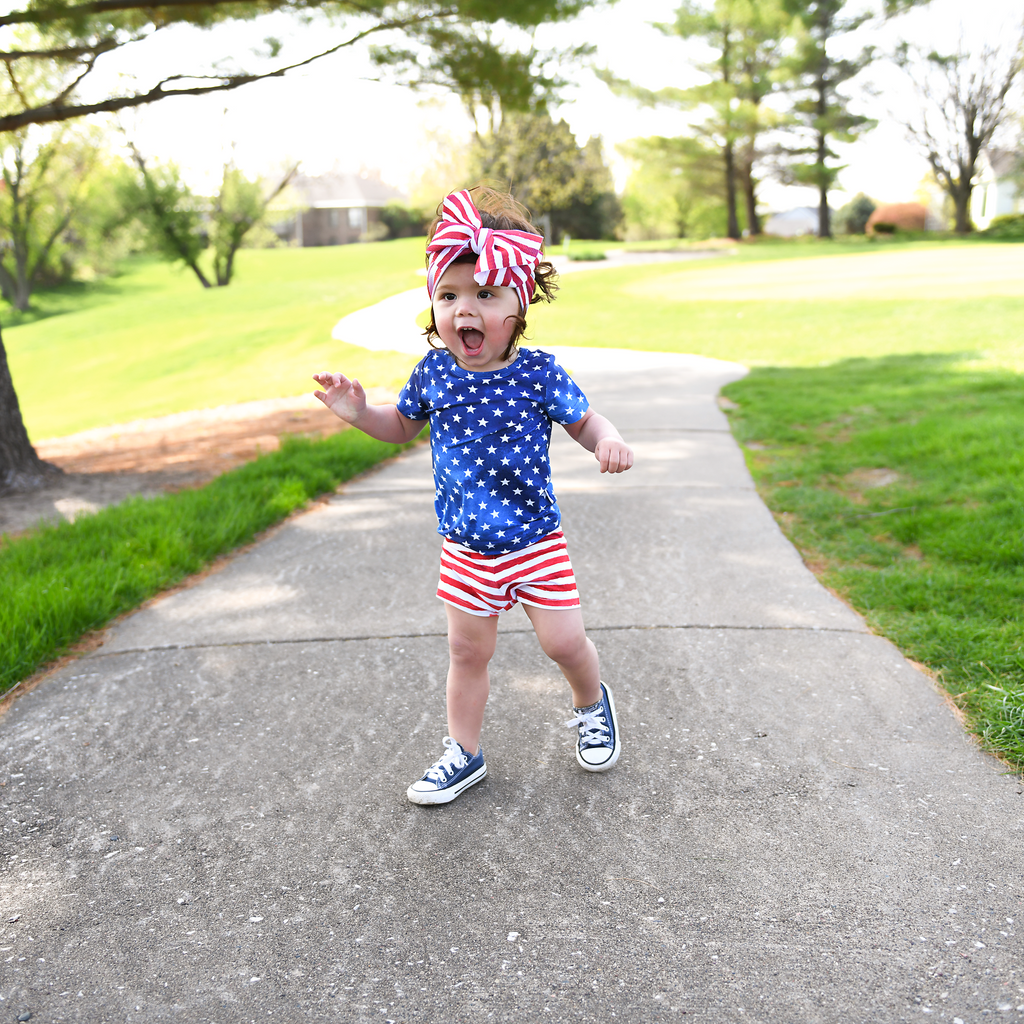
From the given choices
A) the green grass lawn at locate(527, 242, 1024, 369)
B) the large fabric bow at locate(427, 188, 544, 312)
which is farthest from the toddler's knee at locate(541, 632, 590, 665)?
the green grass lawn at locate(527, 242, 1024, 369)

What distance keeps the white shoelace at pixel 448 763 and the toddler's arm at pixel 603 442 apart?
0.86 m

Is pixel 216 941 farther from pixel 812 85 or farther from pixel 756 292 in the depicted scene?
pixel 812 85

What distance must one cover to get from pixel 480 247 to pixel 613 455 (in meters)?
0.61

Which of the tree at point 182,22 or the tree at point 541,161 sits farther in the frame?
the tree at point 541,161

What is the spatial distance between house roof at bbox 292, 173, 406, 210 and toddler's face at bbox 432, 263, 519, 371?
7383cm

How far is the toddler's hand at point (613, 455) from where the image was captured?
7.46ft

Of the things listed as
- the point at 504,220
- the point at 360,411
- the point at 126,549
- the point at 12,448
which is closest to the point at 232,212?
the point at 12,448

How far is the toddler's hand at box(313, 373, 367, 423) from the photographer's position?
95.7 inches

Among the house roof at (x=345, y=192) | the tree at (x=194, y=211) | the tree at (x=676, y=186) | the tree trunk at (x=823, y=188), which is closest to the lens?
the tree at (x=194, y=211)

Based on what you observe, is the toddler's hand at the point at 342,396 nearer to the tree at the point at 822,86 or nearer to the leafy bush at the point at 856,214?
the tree at the point at 822,86

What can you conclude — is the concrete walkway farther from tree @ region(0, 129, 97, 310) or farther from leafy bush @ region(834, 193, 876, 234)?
leafy bush @ region(834, 193, 876, 234)

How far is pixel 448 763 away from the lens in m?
2.42

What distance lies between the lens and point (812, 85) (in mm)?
39750

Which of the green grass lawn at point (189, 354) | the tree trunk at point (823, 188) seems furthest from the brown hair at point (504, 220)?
the tree trunk at point (823, 188)
